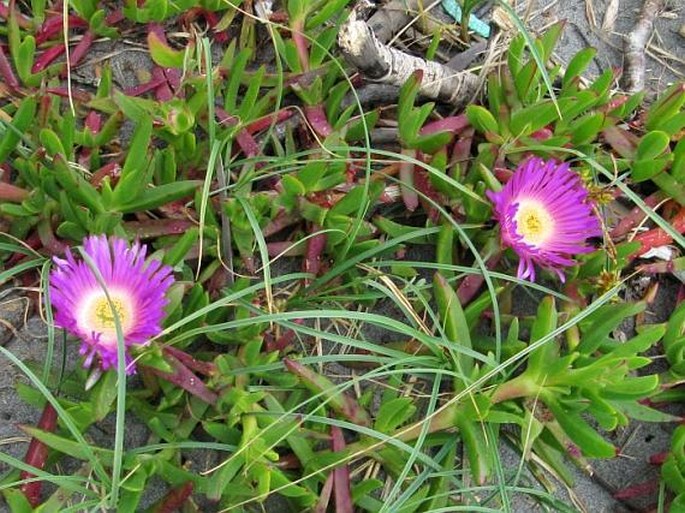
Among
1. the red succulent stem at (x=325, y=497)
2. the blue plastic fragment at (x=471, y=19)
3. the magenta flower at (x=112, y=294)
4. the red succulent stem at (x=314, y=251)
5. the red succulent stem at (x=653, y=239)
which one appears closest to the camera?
the magenta flower at (x=112, y=294)

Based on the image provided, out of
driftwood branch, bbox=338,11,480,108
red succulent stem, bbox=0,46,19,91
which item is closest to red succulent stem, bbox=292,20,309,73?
driftwood branch, bbox=338,11,480,108

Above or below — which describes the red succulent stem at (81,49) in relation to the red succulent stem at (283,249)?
above

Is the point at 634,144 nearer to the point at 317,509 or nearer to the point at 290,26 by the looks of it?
the point at 290,26

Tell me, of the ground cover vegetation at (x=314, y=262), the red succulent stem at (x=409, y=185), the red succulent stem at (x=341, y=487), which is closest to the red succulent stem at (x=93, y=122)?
the ground cover vegetation at (x=314, y=262)

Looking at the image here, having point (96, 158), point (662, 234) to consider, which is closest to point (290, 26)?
point (96, 158)

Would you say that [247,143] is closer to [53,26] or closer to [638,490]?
[53,26]

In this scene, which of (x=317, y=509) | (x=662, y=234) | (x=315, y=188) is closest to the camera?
(x=317, y=509)

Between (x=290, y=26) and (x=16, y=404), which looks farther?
(x=290, y=26)

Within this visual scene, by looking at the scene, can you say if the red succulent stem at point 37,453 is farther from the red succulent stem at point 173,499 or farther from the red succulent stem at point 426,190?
the red succulent stem at point 426,190
